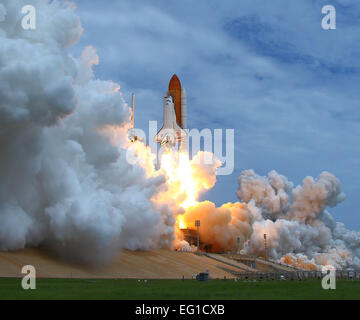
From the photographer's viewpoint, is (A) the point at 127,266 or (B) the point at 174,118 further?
(B) the point at 174,118

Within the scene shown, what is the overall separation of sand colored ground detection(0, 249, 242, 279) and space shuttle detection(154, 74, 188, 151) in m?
22.6

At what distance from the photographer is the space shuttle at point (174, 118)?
9800 cm

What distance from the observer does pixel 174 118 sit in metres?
98.8

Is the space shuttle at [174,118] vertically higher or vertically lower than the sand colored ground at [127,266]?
higher

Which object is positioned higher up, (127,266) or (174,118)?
(174,118)

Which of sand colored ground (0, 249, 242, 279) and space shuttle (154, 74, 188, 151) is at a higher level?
space shuttle (154, 74, 188, 151)

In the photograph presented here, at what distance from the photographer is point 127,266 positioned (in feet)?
199

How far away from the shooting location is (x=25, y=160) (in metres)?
49.4

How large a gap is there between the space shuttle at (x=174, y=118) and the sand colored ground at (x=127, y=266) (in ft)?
74.1

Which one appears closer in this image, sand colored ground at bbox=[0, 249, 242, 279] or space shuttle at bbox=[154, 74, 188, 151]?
sand colored ground at bbox=[0, 249, 242, 279]

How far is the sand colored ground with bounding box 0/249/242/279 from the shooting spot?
158 ft

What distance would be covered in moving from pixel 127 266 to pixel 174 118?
139ft
